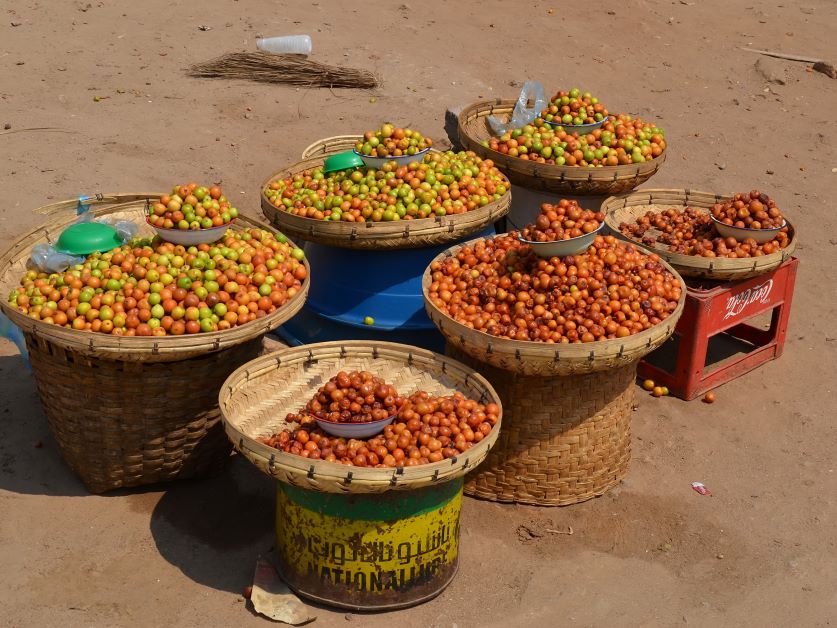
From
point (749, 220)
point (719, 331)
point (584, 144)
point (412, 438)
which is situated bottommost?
point (719, 331)

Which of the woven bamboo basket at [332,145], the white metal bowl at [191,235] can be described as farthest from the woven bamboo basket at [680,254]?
the white metal bowl at [191,235]

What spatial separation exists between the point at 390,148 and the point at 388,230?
77 cm

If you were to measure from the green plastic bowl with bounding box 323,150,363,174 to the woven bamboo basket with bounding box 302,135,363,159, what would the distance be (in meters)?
0.79

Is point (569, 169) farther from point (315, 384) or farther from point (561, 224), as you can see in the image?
point (315, 384)

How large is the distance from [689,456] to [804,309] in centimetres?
210

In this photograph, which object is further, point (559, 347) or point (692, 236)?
point (692, 236)

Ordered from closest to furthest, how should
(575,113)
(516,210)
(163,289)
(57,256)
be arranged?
(163,289) < (57,256) < (516,210) < (575,113)

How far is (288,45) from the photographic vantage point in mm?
10445

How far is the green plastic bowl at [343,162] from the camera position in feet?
19.4

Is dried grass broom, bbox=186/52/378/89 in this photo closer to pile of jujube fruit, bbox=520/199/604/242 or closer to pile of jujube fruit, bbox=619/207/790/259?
pile of jujube fruit, bbox=619/207/790/259

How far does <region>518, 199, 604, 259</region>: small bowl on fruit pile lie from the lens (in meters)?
4.77

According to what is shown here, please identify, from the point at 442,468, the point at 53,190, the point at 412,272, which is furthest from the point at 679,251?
the point at 53,190

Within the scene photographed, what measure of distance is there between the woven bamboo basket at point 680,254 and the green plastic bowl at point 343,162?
63.6 inches

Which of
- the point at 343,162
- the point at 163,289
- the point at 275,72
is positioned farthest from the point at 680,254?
the point at 275,72
